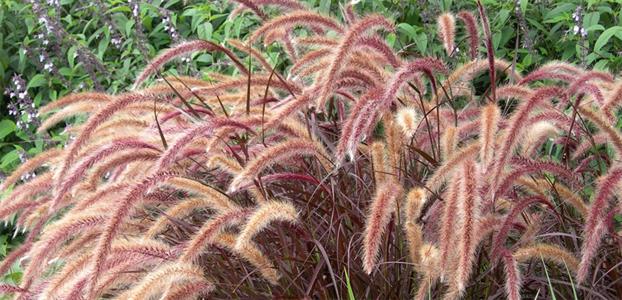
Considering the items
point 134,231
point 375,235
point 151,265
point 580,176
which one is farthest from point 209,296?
point 580,176

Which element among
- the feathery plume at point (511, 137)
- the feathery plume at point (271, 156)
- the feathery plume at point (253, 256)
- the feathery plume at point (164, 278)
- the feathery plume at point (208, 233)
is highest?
the feathery plume at point (511, 137)

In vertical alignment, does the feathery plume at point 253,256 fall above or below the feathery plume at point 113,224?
below

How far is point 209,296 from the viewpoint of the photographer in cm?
307

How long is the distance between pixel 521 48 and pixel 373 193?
2369 millimetres

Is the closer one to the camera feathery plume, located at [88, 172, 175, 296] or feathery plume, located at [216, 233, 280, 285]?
feathery plume, located at [88, 172, 175, 296]

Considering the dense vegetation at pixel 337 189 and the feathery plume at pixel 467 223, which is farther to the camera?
the dense vegetation at pixel 337 189

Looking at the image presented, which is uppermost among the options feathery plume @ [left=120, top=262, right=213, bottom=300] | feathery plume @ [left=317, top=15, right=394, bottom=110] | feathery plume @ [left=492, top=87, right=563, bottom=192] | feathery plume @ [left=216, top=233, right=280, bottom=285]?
feathery plume @ [left=317, top=15, right=394, bottom=110]

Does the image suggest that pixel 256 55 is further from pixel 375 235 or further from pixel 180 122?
pixel 375 235

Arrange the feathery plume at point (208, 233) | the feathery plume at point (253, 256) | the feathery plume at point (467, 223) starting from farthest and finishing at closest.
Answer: the feathery plume at point (253, 256) → the feathery plume at point (208, 233) → the feathery plume at point (467, 223)

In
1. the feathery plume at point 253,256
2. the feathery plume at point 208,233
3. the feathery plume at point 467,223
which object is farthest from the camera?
the feathery plume at point 253,256

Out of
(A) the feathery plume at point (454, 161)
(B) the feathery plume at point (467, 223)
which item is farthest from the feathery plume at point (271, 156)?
(B) the feathery plume at point (467, 223)

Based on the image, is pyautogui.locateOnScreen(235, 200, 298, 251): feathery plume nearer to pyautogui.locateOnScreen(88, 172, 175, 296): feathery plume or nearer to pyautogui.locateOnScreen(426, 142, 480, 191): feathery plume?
pyautogui.locateOnScreen(88, 172, 175, 296): feathery plume

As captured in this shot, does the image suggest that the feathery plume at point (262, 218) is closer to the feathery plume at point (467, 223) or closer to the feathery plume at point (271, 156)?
the feathery plume at point (271, 156)

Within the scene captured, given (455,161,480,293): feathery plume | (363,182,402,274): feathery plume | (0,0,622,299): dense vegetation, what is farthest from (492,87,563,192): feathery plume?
(363,182,402,274): feathery plume
